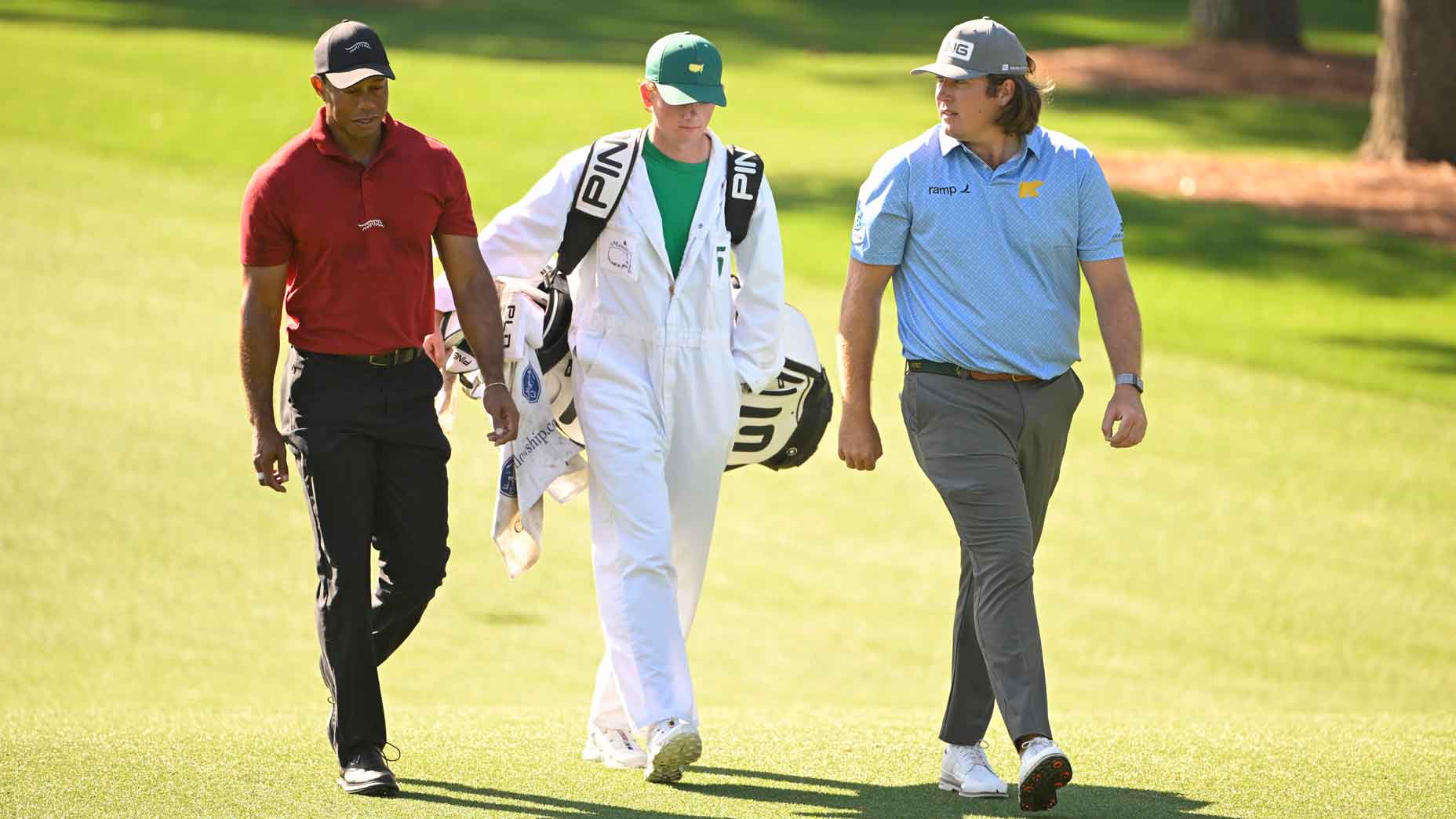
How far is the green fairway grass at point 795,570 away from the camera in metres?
5.83

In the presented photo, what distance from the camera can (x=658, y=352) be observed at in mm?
5980

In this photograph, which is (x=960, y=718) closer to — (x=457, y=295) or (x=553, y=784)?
(x=553, y=784)

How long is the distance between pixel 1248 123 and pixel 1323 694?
16.9m

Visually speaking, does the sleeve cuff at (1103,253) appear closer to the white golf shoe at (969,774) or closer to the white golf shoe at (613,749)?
the white golf shoe at (969,774)

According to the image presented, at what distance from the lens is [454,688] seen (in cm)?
923

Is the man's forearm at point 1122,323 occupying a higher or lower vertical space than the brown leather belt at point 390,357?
higher

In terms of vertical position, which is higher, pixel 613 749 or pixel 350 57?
pixel 350 57

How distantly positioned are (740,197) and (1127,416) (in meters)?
1.43

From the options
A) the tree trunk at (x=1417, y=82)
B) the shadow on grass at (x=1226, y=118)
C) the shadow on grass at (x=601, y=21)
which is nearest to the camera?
the tree trunk at (x=1417, y=82)

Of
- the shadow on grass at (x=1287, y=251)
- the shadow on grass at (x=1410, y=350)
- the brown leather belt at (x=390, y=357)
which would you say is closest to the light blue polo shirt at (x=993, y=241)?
the brown leather belt at (x=390, y=357)

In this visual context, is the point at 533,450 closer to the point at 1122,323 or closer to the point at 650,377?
the point at 650,377

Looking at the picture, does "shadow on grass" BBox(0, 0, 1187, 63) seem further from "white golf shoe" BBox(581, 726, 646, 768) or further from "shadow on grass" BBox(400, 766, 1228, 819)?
"shadow on grass" BBox(400, 766, 1228, 819)

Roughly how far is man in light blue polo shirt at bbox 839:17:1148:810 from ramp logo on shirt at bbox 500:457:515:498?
3.97 feet

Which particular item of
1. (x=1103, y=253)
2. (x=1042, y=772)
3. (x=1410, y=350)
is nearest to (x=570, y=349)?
(x=1103, y=253)
